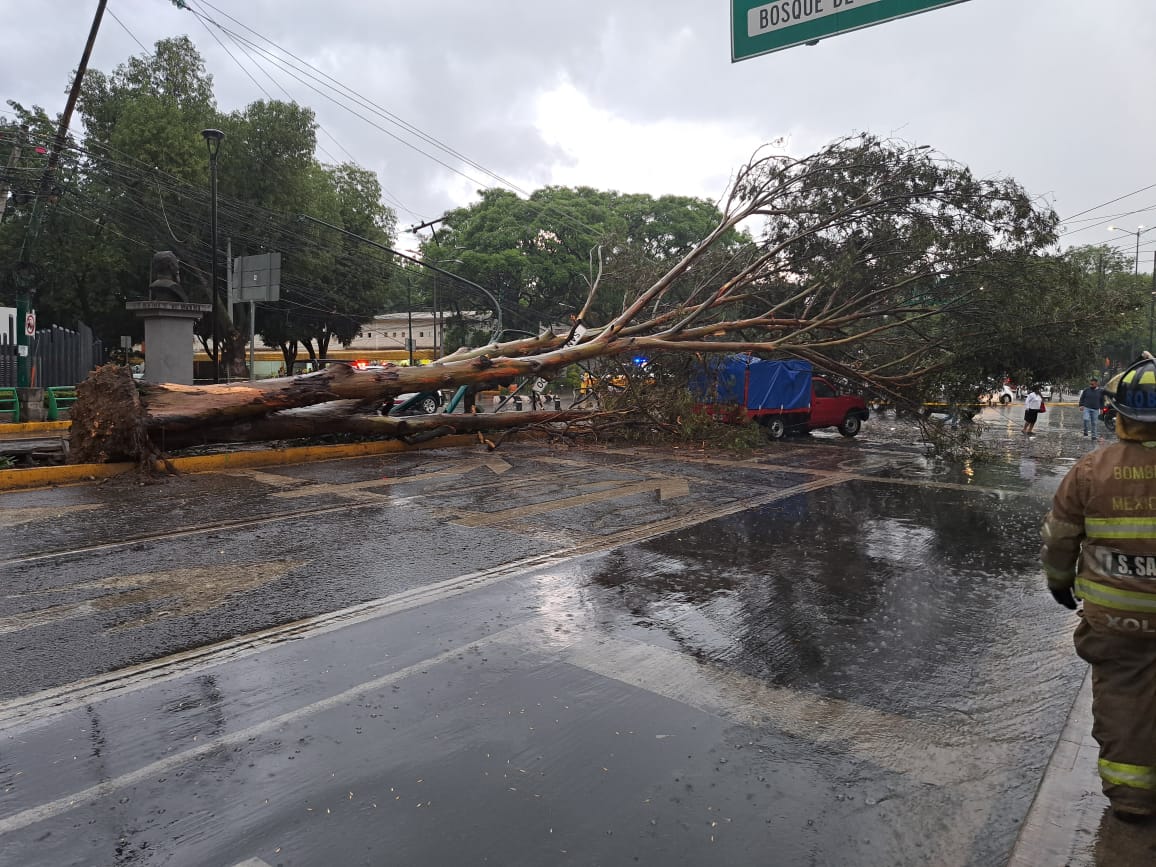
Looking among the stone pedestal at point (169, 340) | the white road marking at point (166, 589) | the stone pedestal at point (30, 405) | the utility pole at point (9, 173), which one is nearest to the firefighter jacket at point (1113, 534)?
the white road marking at point (166, 589)

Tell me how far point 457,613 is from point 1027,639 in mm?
3773

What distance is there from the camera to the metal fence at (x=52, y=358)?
1944 centimetres

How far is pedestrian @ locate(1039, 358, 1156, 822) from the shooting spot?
2.66 m

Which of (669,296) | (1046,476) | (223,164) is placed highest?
(223,164)

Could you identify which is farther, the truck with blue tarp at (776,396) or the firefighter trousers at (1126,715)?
the truck with blue tarp at (776,396)

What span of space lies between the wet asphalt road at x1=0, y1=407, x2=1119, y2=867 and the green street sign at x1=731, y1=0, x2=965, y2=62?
4.36 m

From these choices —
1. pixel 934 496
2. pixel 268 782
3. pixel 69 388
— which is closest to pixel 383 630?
pixel 268 782

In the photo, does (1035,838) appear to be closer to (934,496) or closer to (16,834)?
(16,834)

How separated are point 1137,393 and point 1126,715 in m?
1.14

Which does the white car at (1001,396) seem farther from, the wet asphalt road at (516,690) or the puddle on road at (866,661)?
the puddle on road at (866,661)

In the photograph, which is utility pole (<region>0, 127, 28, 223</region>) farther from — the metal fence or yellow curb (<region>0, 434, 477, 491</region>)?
yellow curb (<region>0, 434, 477, 491</region>)

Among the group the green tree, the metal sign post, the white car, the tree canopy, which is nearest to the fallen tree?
the white car

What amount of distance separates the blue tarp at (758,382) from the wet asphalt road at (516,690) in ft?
31.3

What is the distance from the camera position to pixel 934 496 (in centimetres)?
1090
